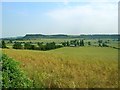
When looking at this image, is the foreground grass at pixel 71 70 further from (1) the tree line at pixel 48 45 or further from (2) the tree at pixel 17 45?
(2) the tree at pixel 17 45

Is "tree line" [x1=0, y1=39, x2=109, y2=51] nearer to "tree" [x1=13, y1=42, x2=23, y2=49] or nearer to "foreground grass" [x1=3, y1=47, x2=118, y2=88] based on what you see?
"tree" [x1=13, y1=42, x2=23, y2=49]

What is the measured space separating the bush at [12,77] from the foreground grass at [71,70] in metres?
0.38

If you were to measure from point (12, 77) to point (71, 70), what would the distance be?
2944 millimetres

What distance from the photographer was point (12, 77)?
8.45 meters

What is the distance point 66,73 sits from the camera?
1034 centimetres

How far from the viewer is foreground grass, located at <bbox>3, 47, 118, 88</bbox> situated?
947 cm

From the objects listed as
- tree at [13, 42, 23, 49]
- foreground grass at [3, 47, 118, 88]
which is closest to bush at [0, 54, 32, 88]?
foreground grass at [3, 47, 118, 88]

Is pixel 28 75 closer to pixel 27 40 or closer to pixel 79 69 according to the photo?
pixel 79 69

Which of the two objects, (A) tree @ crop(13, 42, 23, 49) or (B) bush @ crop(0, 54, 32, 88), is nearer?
(B) bush @ crop(0, 54, 32, 88)

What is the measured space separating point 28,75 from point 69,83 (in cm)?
140

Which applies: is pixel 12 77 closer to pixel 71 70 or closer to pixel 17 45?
pixel 71 70

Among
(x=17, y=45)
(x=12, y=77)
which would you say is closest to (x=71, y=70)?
(x=12, y=77)

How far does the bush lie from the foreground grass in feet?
1.23

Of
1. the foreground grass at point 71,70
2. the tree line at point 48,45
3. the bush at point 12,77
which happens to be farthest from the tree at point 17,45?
the bush at point 12,77
